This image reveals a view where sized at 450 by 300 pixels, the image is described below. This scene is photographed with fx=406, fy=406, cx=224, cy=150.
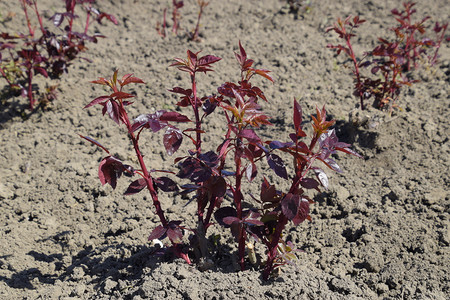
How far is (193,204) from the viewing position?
3.30 m

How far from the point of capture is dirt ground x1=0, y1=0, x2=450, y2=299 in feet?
8.34

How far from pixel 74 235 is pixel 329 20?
5.12m

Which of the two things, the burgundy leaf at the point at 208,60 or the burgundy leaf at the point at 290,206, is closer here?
the burgundy leaf at the point at 290,206

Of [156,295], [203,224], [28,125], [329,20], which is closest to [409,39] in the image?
[329,20]

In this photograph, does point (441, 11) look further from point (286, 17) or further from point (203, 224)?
point (203, 224)

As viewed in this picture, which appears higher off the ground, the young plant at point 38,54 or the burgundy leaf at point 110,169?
the young plant at point 38,54

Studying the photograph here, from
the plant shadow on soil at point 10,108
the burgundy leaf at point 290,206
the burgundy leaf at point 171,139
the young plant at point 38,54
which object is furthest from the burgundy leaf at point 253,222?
the plant shadow on soil at point 10,108

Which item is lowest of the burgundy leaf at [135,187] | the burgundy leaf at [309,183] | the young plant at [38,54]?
the burgundy leaf at [309,183]

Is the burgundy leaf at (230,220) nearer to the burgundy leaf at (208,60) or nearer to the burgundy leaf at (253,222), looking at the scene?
the burgundy leaf at (253,222)

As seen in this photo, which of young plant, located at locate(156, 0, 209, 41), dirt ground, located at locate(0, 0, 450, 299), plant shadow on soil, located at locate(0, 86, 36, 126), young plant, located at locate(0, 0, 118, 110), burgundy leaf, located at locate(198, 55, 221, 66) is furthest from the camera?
young plant, located at locate(156, 0, 209, 41)

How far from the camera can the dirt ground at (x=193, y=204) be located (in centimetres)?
254

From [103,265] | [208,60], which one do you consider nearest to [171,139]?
[208,60]

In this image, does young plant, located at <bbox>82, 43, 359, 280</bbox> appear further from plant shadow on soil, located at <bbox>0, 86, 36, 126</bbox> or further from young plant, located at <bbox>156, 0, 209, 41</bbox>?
young plant, located at <bbox>156, 0, 209, 41</bbox>

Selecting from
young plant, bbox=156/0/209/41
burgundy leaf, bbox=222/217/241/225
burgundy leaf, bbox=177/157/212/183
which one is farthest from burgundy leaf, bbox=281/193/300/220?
young plant, bbox=156/0/209/41
